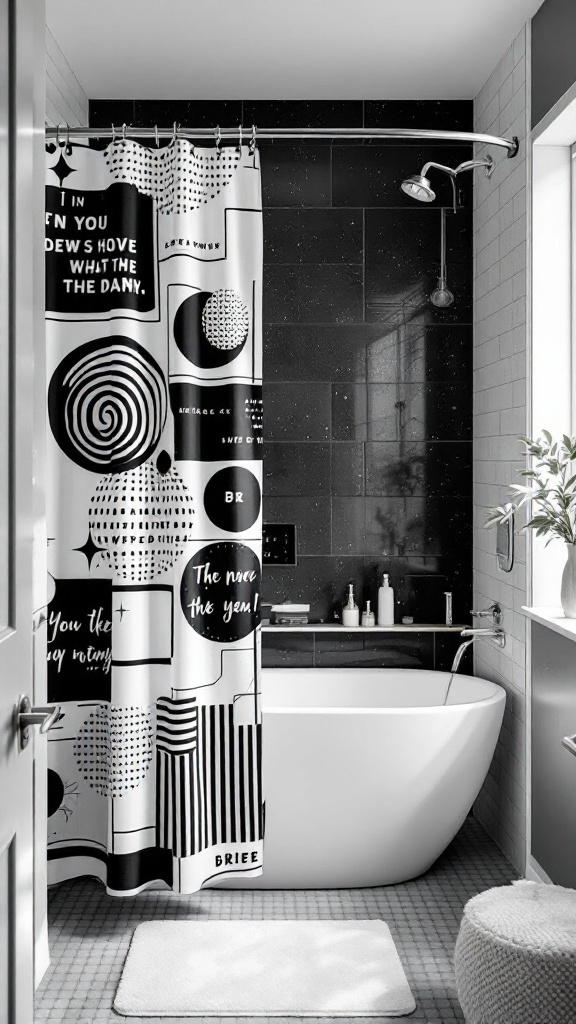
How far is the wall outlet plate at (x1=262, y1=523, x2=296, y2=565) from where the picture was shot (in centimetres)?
388

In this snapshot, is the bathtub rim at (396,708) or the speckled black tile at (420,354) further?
the speckled black tile at (420,354)

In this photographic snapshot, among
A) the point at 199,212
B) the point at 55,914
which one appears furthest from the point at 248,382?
the point at 55,914

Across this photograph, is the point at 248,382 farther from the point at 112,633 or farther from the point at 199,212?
→ the point at 112,633

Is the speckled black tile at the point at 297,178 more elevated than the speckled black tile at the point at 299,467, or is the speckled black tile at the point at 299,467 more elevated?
the speckled black tile at the point at 297,178

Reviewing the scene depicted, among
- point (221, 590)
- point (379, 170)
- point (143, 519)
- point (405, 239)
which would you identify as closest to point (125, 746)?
point (221, 590)

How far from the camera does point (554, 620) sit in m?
2.78

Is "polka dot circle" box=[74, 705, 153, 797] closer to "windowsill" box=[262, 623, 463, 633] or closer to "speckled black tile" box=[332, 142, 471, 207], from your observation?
"windowsill" box=[262, 623, 463, 633]

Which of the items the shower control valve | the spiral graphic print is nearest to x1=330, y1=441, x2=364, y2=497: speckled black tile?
the shower control valve

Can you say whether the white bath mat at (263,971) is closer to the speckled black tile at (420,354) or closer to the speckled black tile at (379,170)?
the speckled black tile at (420,354)

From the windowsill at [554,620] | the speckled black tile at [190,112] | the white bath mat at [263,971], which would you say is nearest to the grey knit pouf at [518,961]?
the white bath mat at [263,971]

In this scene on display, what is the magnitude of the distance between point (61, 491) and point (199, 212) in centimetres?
97

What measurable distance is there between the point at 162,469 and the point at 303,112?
196 cm

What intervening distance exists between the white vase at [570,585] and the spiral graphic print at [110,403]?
4.37ft

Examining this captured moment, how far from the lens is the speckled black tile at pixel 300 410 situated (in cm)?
387
